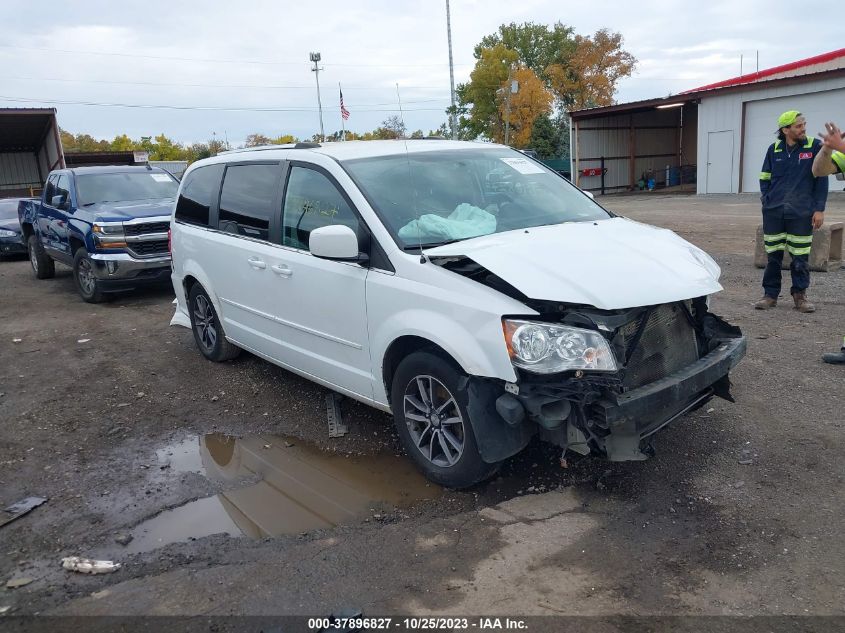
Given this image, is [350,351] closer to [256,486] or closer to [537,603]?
[256,486]

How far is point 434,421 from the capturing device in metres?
3.85

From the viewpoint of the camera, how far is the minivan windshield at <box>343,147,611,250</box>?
4.14m

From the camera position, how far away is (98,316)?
919cm

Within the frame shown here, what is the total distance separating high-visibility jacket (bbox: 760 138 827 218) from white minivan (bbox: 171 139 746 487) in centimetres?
314

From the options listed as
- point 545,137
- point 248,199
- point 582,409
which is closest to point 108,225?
point 248,199

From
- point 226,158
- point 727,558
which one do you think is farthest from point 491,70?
point 727,558

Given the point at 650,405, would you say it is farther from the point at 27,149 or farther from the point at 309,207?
the point at 27,149

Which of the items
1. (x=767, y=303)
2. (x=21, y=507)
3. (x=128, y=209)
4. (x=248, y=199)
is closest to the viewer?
(x=21, y=507)

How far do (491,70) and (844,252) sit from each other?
44.5 metres

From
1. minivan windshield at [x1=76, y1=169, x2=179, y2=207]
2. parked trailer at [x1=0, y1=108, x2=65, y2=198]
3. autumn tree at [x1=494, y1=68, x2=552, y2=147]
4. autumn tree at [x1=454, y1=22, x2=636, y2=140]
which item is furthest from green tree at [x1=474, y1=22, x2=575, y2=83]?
minivan windshield at [x1=76, y1=169, x2=179, y2=207]

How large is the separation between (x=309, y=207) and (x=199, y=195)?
2018mm

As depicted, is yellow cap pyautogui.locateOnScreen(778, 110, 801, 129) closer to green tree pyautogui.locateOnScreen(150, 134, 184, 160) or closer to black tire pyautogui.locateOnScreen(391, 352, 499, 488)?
black tire pyautogui.locateOnScreen(391, 352, 499, 488)

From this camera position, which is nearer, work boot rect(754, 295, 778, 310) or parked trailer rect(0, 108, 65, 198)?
work boot rect(754, 295, 778, 310)

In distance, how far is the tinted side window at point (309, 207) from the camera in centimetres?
437
